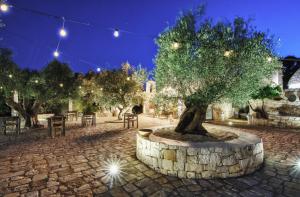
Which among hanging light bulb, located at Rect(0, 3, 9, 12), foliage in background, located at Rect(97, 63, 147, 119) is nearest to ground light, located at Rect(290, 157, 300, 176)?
hanging light bulb, located at Rect(0, 3, 9, 12)

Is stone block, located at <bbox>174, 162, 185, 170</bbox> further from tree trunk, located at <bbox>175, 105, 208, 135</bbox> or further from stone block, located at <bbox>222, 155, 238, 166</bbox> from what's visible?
tree trunk, located at <bbox>175, 105, 208, 135</bbox>

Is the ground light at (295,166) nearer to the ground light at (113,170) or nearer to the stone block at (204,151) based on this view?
the stone block at (204,151)

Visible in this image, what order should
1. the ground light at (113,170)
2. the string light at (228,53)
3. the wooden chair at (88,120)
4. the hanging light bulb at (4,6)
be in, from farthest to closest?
the wooden chair at (88,120) → the string light at (228,53) → the ground light at (113,170) → the hanging light bulb at (4,6)

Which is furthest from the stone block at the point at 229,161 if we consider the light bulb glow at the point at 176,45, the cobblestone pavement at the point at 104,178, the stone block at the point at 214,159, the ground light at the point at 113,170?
the light bulb glow at the point at 176,45

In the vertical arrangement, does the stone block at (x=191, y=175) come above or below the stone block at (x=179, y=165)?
below

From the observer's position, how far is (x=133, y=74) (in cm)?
1625

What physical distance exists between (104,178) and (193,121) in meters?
3.75

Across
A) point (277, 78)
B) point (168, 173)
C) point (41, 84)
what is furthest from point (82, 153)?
point (277, 78)

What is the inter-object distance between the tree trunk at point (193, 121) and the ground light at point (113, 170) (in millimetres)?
2672

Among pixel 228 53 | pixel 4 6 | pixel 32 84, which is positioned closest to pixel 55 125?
pixel 32 84

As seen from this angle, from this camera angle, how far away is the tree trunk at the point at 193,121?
7.10 metres

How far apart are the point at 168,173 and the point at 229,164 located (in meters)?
1.54

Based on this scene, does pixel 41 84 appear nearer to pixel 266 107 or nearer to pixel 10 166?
pixel 10 166

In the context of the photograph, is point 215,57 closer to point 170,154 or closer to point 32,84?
point 170,154
